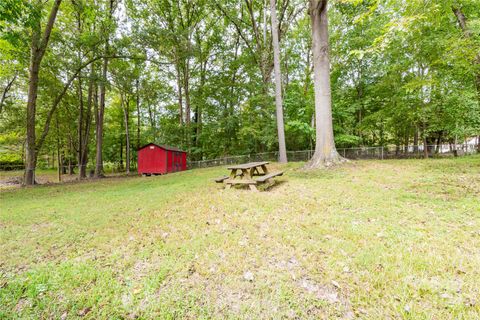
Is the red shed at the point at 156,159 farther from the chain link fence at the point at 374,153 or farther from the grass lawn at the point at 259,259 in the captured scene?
the grass lawn at the point at 259,259

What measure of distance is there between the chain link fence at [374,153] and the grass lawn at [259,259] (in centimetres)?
1015

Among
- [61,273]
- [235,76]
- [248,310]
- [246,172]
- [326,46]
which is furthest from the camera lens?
[235,76]

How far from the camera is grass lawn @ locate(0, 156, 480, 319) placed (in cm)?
199

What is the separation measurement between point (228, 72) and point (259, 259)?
59.1 feet

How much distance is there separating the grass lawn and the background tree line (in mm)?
3874

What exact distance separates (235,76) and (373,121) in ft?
37.7

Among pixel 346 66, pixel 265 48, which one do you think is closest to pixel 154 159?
pixel 265 48

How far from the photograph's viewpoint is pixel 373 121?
1453 cm

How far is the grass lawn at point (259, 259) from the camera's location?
1.99 meters

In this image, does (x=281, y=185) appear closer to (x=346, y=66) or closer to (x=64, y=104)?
(x=346, y=66)

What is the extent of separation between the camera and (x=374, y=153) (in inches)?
559

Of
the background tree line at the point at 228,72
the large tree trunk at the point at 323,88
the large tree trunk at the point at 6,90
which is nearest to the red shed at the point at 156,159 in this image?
the background tree line at the point at 228,72

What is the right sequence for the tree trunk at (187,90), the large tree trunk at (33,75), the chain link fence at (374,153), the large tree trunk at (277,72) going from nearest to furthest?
the large tree trunk at (33,75) → the large tree trunk at (277,72) → the chain link fence at (374,153) → the tree trunk at (187,90)

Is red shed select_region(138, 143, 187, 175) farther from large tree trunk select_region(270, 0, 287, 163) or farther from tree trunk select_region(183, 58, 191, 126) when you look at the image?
large tree trunk select_region(270, 0, 287, 163)
